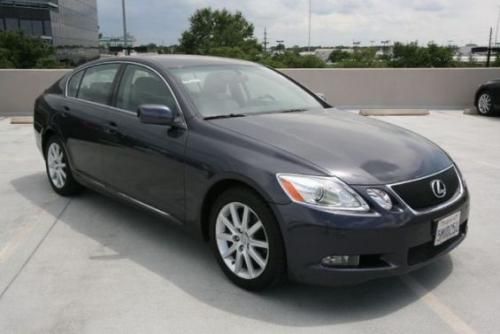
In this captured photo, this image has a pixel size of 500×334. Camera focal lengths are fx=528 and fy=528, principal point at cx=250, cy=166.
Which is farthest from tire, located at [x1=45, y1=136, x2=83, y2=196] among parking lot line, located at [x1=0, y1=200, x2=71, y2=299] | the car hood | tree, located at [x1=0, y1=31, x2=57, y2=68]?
tree, located at [x1=0, y1=31, x2=57, y2=68]

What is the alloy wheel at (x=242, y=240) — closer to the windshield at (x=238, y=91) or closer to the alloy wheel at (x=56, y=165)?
the windshield at (x=238, y=91)

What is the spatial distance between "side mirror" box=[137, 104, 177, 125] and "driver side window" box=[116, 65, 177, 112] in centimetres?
19

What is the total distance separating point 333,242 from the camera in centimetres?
303

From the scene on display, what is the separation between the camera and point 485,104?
41.4 ft

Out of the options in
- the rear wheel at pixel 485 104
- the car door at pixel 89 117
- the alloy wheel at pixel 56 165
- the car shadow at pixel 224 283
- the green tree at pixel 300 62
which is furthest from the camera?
the green tree at pixel 300 62

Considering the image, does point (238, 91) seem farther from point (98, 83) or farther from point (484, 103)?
point (484, 103)

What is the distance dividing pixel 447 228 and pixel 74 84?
156 inches

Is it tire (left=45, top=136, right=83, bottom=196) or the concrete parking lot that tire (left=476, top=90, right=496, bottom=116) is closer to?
the concrete parking lot

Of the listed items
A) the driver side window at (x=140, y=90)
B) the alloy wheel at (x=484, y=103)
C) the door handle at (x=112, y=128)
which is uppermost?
the driver side window at (x=140, y=90)

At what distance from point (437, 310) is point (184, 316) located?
1559mm

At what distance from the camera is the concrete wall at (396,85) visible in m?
13.7

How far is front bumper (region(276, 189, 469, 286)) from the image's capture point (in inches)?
119

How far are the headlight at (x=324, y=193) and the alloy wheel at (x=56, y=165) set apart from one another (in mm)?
3241

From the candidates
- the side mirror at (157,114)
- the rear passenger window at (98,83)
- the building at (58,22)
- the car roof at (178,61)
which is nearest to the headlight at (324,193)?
the side mirror at (157,114)
